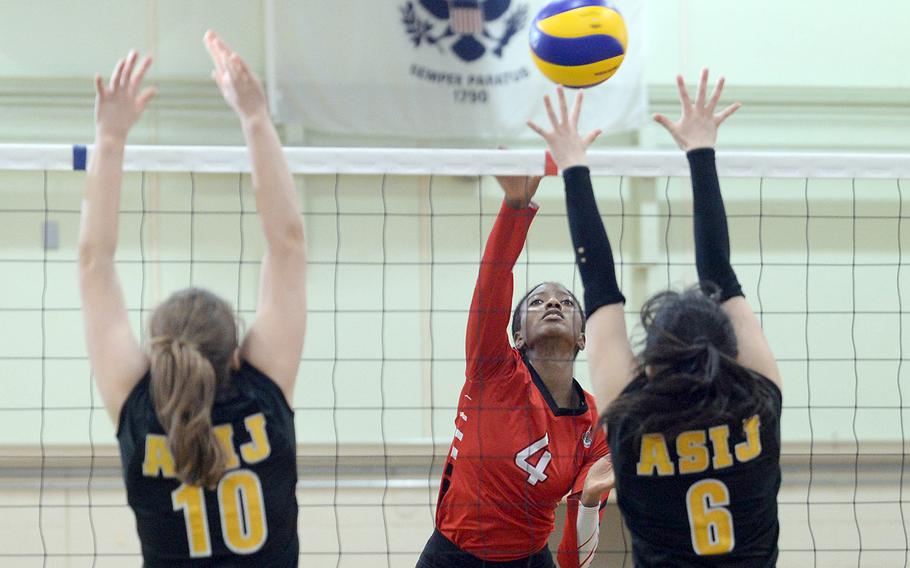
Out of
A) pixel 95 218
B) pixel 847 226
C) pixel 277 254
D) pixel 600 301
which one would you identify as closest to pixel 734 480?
pixel 600 301

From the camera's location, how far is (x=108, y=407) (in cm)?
234

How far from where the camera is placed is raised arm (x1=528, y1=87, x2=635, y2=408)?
2.50m

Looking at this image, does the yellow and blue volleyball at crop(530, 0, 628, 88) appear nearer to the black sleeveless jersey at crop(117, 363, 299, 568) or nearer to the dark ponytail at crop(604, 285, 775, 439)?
the dark ponytail at crop(604, 285, 775, 439)

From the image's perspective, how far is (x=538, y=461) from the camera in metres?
3.99

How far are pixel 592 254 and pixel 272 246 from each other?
0.76 m

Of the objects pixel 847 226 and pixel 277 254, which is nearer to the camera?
pixel 277 254

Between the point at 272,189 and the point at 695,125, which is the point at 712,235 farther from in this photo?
the point at 272,189

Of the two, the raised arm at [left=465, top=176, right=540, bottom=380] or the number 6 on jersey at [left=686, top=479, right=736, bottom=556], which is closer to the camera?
the number 6 on jersey at [left=686, top=479, right=736, bottom=556]

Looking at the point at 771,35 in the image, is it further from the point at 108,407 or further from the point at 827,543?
the point at 108,407

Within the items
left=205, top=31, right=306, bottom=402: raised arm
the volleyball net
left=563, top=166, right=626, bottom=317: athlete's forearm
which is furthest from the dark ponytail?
the volleyball net

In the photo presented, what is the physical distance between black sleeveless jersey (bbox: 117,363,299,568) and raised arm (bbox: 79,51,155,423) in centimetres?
6

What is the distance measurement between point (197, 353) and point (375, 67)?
5.07 metres

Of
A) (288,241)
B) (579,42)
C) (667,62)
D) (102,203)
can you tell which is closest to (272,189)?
(288,241)

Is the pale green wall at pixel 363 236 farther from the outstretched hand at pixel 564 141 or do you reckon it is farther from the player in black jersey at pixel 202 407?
the player in black jersey at pixel 202 407
